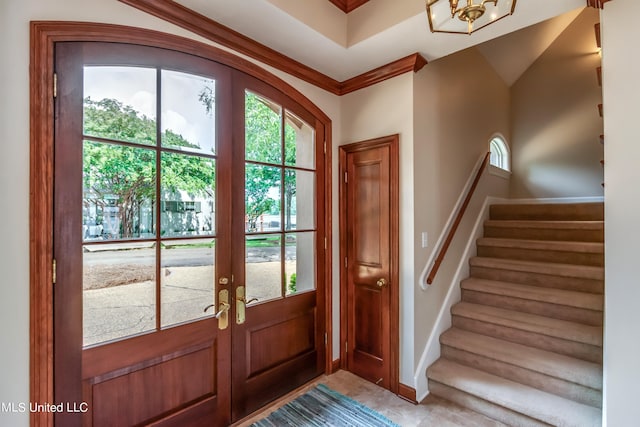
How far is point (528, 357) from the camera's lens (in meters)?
2.18

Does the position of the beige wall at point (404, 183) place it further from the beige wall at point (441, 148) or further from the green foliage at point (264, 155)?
the green foliage at point (264, 155)

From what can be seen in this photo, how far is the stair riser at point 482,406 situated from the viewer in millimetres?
1915

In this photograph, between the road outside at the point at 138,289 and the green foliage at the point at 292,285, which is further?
the green foliage at the point at 292,285

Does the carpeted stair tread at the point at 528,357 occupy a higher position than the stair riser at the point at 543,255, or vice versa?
the stair riser at the point at 543,255

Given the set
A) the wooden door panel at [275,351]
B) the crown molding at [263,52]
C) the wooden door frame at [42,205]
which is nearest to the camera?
the wooden door frame at [42,205]

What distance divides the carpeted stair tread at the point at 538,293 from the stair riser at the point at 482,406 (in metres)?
0.99

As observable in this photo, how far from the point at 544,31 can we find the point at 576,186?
2279mm

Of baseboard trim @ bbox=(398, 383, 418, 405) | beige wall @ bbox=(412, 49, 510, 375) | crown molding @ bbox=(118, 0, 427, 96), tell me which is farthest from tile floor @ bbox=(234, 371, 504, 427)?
crown molding @ bbox=(118, 0, 427, 96)

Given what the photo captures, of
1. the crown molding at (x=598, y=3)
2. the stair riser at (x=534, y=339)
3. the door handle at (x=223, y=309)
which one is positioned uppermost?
the crown molding at (x=598, y=3)

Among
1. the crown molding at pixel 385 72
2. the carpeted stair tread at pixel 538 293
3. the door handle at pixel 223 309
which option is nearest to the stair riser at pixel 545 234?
the carpeted stair tread at pixel 538 293

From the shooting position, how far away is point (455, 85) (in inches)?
115

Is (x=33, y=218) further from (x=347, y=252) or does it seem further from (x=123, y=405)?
(x=347, y=252)
